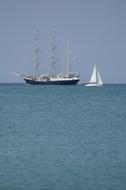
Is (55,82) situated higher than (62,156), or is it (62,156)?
(62,156)

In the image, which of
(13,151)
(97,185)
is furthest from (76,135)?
(97,185)

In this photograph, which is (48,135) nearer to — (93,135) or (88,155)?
(93,135)

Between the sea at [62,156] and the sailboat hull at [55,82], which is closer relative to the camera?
the sea at [62,156]

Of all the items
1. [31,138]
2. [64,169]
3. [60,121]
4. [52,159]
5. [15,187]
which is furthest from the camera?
[60,121]

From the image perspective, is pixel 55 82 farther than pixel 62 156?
Yes

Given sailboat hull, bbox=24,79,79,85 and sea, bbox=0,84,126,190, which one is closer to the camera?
sea, bbox=0,84,126,190

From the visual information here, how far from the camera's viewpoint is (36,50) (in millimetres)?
161750

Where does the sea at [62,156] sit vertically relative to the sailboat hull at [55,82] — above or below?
above

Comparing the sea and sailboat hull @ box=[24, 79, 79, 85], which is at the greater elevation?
the sea

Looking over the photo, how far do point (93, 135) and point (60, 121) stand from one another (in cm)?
1049

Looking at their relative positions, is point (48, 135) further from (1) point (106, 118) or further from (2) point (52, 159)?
(1) point (106, 118)

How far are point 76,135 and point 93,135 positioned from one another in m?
0.88

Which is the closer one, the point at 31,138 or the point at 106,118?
the point at 31,138

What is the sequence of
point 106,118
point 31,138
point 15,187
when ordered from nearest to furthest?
point 15,187 < point 31,138 < point 106,118
